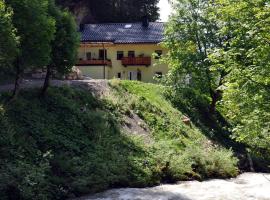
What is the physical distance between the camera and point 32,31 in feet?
65.3

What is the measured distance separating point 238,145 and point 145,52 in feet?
91.4

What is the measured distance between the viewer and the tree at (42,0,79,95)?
23.5 metres

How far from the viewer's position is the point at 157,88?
1460 inches

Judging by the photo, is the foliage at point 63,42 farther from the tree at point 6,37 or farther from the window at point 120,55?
the window at point 120,55

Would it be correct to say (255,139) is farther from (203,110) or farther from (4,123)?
(203,110)

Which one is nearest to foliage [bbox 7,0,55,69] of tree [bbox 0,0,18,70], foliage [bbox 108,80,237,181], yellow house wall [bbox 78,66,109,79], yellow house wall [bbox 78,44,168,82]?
tree [bbox 0,0,18,70]

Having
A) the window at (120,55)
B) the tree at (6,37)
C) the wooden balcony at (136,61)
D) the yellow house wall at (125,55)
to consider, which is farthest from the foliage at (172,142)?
the window at (120,55)

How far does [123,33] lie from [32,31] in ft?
127

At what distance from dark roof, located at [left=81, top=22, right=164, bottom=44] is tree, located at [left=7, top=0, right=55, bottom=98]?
36725 millimetres

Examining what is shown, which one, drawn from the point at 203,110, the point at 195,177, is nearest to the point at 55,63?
the point at 195,177

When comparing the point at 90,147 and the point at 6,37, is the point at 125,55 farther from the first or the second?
the point at 6,37

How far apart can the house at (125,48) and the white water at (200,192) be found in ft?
117

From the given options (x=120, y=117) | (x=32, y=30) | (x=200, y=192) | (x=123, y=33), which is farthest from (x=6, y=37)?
(x=123, y=33)

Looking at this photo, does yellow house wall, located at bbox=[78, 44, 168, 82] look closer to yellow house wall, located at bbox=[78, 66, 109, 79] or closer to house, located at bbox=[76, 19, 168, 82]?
house, located at bbox=[76, 19, 168, 82]
